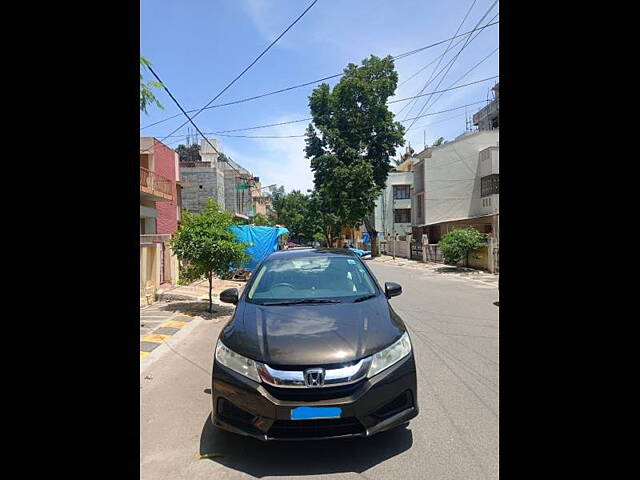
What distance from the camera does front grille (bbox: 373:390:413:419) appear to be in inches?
111

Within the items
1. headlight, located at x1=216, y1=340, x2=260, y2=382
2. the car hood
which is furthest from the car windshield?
headlight, located at x1=216, y1=340, x2=260, y2=382

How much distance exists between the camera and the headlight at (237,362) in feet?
9.24

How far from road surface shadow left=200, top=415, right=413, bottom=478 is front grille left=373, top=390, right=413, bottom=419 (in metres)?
0.33

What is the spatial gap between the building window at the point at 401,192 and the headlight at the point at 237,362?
4584 centimetres

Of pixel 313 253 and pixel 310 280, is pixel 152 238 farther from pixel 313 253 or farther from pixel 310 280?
pixel 310 280

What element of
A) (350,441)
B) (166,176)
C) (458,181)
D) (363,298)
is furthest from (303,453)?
(458,181)

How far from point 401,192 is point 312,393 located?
46.3 m

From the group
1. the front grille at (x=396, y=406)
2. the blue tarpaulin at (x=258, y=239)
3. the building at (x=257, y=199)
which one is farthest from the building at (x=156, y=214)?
the building at (x=257, y=199)

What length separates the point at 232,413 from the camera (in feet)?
9.47

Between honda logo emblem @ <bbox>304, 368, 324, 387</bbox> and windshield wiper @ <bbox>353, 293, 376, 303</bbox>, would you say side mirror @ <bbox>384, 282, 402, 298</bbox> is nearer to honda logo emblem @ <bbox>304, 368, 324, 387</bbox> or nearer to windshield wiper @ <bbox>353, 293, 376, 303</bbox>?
windshield wiper @ <bbox>353, 293, 376, 303</bbox>
